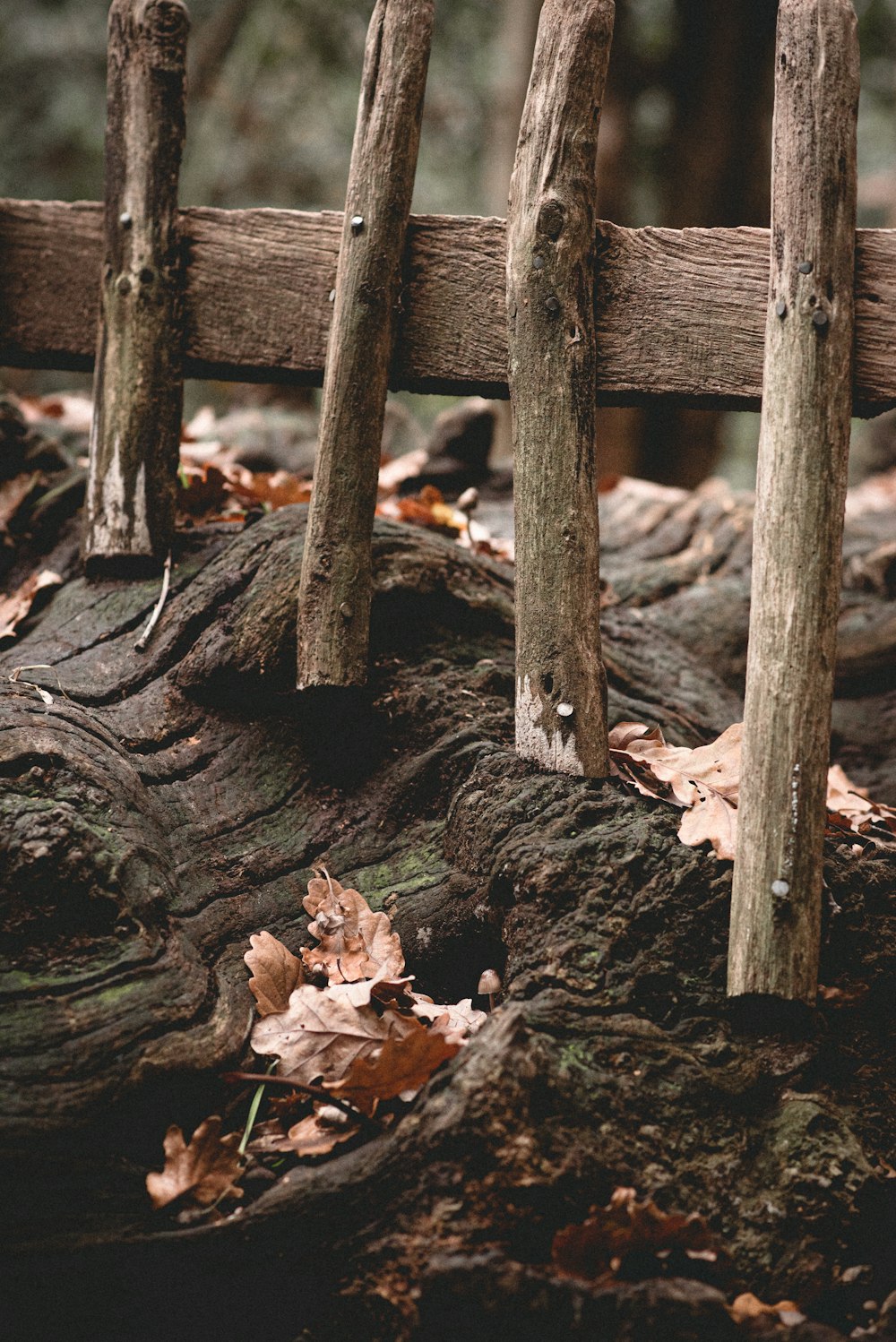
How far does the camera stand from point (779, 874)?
191 cm

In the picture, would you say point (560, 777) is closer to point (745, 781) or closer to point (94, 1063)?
point (745, 781)

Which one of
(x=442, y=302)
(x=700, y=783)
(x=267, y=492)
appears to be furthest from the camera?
(x=267, y=492)

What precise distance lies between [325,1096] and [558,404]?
1569 millimetres

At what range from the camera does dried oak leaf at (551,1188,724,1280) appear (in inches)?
61.9

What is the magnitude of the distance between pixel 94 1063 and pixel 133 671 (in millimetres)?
1112

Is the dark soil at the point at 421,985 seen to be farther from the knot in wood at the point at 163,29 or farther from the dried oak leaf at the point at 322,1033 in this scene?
the knot in wood at the point at 163,29

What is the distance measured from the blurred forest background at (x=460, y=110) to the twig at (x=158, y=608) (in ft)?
15.8

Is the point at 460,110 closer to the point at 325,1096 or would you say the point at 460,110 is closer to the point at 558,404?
the point at 558,404

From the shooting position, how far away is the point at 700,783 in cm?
228

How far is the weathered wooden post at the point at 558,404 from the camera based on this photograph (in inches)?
89.6

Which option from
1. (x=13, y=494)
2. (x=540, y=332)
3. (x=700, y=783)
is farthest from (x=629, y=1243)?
(x=13, y=494)

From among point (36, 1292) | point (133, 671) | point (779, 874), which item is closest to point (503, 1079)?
point (779, 874)

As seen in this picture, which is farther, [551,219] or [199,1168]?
[551,219]

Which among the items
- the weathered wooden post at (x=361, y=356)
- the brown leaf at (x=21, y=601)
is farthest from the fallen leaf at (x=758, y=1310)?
the brown leaf at (x=21, y=601)
